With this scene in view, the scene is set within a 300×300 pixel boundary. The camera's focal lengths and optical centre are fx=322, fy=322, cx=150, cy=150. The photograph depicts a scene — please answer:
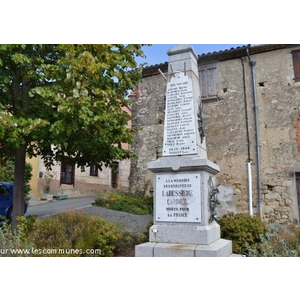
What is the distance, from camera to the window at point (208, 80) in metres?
10.5

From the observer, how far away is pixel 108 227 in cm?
530

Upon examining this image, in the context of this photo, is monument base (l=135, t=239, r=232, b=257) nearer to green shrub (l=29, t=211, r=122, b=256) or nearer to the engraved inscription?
the engraved inscription

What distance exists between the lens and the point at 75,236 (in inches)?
195

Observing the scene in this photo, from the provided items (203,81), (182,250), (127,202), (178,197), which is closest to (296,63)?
(203,81)

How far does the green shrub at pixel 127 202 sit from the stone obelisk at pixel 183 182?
5182 mm

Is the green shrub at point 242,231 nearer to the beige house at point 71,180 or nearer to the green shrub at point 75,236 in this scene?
the green shrub at point 75,236

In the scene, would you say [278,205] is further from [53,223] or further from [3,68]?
[3,68]

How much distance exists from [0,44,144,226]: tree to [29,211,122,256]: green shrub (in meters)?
1.29

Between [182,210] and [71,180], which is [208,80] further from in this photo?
[71,180]

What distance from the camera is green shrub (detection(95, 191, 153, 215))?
9859 millimetres

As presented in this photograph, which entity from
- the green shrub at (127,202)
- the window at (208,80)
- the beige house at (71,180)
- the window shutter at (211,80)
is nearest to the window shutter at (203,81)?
the window at (208,80)

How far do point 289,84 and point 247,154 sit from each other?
2353 mm

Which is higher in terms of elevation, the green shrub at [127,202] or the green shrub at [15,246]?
the green shrub at [127,202]

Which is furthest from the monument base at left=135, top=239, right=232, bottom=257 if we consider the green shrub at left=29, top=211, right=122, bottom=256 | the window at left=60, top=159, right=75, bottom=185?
the window at left=60, top=159, right=75, bottom=185
